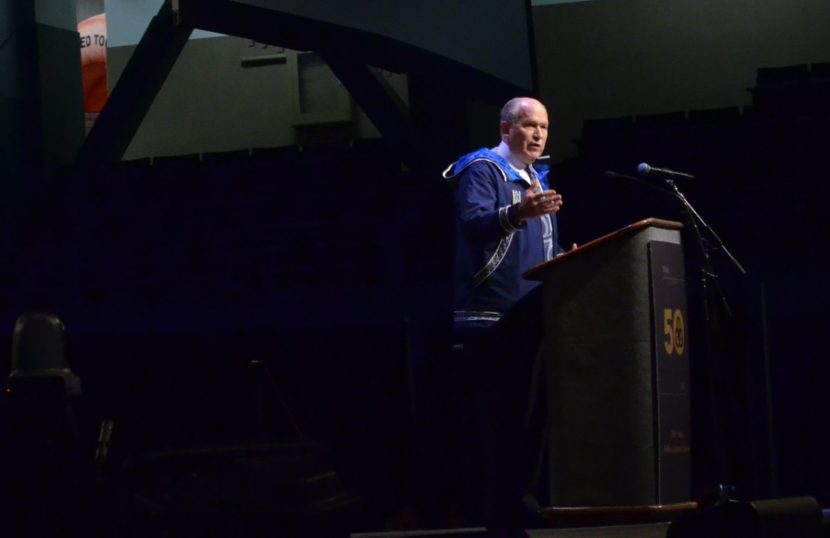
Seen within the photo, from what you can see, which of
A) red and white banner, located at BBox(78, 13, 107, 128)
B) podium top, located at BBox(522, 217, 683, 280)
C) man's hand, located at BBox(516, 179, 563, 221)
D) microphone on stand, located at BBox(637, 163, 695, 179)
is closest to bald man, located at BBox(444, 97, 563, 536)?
man's hand, located at BBox(516, 179, 563, 221)

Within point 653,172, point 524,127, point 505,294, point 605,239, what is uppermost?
point 524,127

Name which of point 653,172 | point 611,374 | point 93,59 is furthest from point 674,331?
point 93,59

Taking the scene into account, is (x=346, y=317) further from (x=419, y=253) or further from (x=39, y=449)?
(x=39, y=449)

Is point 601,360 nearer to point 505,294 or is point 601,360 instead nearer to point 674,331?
point 674,331

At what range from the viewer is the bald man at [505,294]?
2.41 m

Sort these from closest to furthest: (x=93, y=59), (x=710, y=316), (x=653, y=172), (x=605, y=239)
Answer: (x=605, y=239) < (x=653, y=172) < (x=710, y=316) < (x=93, y=59)

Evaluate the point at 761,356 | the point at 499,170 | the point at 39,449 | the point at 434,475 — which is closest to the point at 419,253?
the point at 434,475

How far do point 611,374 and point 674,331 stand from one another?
181 millimetres

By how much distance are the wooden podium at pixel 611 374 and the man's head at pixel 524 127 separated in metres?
0.42

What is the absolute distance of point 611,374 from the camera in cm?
237

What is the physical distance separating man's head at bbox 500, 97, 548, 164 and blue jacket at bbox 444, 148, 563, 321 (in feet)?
0.15

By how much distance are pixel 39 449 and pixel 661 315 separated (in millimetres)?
1172

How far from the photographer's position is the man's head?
272cm

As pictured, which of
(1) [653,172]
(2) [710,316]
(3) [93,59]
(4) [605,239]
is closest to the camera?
(4) [605,239]
